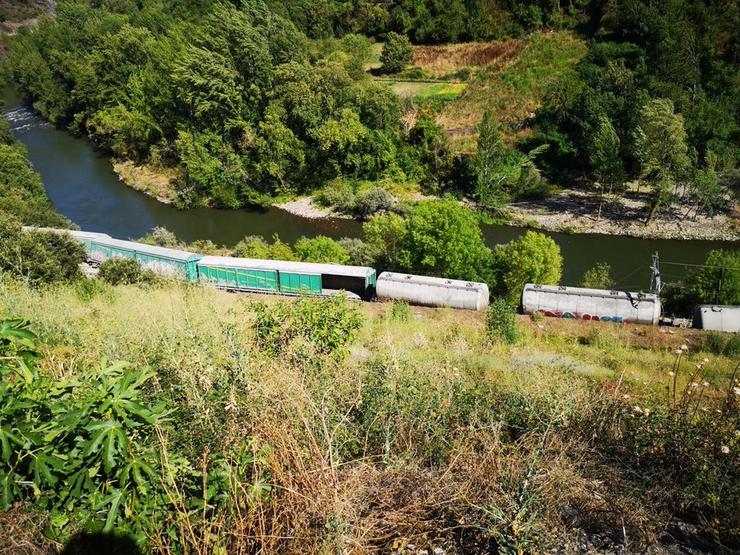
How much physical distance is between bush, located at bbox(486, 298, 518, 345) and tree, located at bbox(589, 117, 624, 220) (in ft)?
75.4

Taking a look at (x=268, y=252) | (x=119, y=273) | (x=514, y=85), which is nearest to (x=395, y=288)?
(x=268, y=252)

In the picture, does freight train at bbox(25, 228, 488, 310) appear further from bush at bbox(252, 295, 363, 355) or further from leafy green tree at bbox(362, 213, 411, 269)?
bush at bbox(252, 295, 363, 355)

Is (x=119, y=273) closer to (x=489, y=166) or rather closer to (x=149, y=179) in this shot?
(x=489, y=166)

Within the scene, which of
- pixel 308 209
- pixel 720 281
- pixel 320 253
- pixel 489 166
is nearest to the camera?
pixel 720 281

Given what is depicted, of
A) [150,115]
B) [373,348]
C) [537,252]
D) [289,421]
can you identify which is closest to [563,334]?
[537,252]

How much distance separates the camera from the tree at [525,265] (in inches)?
1022

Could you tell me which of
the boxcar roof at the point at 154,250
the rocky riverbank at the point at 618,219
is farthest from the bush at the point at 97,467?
the rocky riverbank at the point at 618,219

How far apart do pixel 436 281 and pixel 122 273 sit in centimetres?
1379

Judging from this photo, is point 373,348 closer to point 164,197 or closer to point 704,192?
point 704,192

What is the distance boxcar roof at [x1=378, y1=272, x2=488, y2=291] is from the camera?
2425 cm

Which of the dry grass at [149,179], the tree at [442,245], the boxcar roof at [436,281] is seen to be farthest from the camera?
the dry grass at [149,179]

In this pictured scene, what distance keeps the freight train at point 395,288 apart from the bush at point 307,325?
10.0 metres

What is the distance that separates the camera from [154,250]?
29250mm

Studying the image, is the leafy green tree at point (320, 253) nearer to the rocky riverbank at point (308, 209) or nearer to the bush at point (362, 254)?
the bush at point (362, 254)
